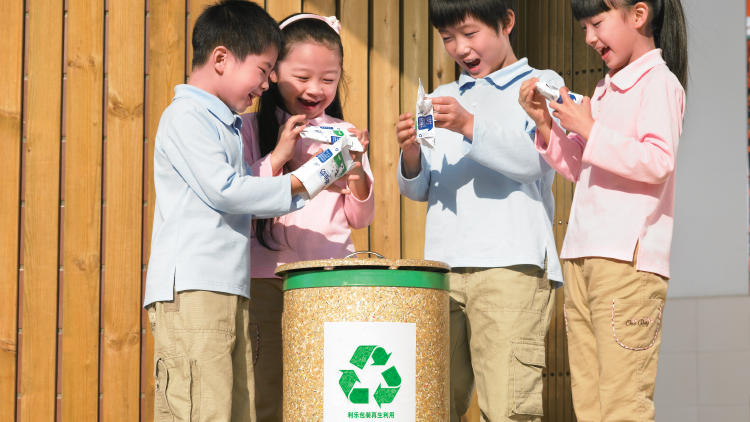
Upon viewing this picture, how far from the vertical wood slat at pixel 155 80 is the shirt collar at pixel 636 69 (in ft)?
5.70

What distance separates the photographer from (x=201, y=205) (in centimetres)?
255

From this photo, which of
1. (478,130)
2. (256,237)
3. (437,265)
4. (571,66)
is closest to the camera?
(437,265)

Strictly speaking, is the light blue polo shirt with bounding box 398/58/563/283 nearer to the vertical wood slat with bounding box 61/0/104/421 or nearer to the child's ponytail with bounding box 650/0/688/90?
the child's ponytail with bounding box 650/0/688/90

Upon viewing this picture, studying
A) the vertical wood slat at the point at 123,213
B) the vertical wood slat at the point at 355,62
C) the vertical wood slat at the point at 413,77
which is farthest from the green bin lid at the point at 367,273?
the vertical wood slat at the point at 413,77

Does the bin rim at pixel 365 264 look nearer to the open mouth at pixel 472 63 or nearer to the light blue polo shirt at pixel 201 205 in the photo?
the light blue polo shirt at pixel 201 205

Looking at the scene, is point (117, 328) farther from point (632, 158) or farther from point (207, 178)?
point (632, 158)

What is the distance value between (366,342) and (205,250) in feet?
1.65

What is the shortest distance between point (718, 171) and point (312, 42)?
3.21 meters

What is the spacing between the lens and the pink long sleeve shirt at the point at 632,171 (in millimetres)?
2385

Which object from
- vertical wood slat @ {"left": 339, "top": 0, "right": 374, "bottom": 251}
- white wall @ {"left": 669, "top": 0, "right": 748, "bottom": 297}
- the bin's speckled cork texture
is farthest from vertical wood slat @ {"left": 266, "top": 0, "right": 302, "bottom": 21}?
white wall @ {"left": 669, "top": 0, "right": 748, "bottom": 297}

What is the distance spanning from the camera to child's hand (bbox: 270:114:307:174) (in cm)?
281

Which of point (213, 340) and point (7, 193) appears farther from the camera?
point (7, 193)

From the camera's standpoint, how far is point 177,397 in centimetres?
245

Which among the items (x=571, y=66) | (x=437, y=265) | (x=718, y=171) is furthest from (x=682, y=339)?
(x=437, y=265)
